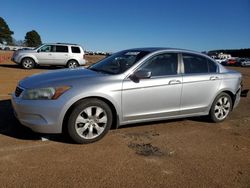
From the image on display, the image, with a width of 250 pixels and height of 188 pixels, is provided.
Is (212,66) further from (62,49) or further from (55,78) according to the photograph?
(62,49)

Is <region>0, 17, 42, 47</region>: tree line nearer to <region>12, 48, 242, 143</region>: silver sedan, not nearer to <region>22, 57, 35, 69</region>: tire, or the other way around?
<region>22, 57, 35, 69</region>: tire

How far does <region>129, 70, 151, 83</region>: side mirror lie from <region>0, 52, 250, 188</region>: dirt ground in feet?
3.27

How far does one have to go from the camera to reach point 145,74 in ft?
Result: 16.5

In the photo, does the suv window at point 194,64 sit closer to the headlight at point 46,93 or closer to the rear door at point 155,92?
the rear door at point 155,92

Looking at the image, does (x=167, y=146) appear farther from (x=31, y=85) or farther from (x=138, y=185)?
(x=31, y=85)

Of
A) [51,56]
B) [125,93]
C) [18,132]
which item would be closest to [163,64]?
[125,93]

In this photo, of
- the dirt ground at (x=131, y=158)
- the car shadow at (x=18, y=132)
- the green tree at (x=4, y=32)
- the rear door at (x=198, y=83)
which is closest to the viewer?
the dirt ground at (x=131, y=158)

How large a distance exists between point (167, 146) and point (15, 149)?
7.55 ft

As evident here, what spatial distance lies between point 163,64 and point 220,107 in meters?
1.74

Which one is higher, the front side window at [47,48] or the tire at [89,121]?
the front side window at [47,48]

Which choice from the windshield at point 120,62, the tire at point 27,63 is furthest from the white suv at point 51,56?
the windshield at point 120,62

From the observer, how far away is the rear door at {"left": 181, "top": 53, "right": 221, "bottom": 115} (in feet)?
18.9

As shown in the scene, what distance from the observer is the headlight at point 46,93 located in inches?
179

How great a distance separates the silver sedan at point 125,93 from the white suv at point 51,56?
531 inches
